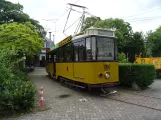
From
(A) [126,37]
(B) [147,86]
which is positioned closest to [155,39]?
(A) [126,37]

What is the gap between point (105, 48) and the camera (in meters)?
10.5

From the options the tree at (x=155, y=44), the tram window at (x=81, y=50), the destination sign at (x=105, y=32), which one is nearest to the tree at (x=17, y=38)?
the tram window at (x=81, y=50)

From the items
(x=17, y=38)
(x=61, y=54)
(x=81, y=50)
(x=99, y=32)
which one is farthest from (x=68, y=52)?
(x=17, y=38)

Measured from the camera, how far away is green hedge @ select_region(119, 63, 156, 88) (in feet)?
38.4

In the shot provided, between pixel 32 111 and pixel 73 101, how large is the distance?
221 cm

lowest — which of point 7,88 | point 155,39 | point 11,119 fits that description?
point 11,119

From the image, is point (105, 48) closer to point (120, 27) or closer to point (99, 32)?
point (99, 32)

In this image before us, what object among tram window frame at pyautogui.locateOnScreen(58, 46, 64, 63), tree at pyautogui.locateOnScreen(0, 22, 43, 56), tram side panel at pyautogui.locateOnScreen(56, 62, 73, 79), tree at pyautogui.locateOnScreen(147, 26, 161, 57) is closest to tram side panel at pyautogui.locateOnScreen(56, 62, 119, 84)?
tram side panel at pyautogui.locateOnScreen(56, 62, 73, 79)

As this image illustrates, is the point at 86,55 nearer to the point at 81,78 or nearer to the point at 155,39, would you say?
the point at 81,78

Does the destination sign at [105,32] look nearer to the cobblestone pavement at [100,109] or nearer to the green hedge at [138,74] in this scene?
the green hedge at [138,74]

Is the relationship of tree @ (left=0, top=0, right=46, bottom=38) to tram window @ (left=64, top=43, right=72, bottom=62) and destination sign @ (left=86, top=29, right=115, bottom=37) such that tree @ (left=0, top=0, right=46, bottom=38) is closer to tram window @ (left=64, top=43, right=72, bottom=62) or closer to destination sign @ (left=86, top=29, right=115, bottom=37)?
tram window @ (left=64, top=43, right=72, bottom=62)

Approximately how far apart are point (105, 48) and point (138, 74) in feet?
8.70

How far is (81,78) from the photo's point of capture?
1092 cm

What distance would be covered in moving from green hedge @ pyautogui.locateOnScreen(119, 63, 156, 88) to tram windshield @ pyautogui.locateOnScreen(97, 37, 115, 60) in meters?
1.85
